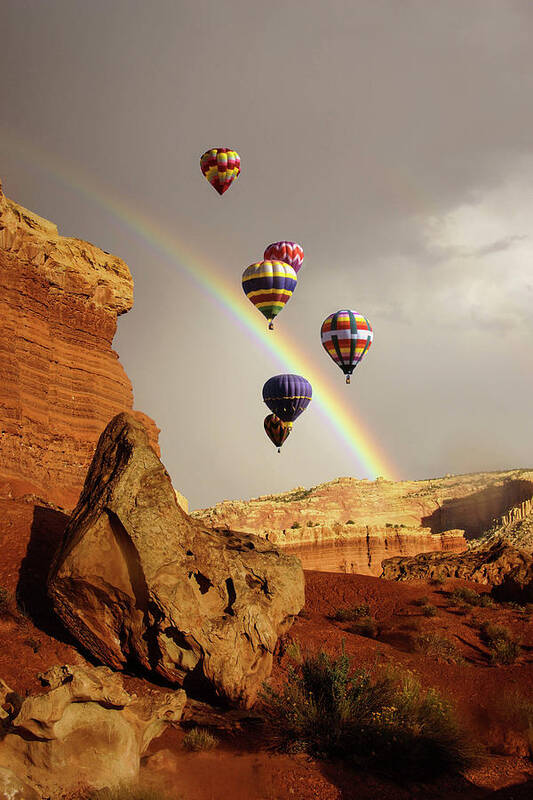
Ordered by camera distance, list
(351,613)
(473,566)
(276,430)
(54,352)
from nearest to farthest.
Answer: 1. (351,613)
2. (473,566)
3. (54,352)
4. (276,430)

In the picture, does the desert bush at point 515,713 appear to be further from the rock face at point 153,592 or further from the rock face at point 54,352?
the rock face at point 54,352

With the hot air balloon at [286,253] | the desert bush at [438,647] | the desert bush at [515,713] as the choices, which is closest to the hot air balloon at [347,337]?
the hot air balloon at [286,253]

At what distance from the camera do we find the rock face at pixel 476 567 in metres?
24.3

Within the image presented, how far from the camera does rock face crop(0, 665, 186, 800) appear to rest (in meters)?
7.54

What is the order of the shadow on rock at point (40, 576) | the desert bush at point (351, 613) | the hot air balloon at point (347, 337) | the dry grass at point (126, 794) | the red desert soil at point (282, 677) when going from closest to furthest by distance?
1. the dry grass at point (126, 794)
2. the red desert soil at point (282, 677)
3. the shadow on rock at point (40, 576)
4. the desert bush at point (351, 613)
5. the hot air balloon at point (347, 337)

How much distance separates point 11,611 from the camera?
38.9 ft

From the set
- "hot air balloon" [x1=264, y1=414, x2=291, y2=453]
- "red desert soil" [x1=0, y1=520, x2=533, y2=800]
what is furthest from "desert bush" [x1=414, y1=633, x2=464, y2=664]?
"hot air balloon" [x1=264, y1=414, x2=291, y2=453]

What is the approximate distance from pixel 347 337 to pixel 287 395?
7.76m

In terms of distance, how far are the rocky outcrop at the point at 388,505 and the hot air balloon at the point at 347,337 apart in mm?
41383

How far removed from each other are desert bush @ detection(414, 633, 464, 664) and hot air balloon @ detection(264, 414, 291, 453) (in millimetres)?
38308

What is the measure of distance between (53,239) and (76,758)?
3215cm

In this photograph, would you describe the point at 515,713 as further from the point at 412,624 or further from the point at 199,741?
the point at 412,624

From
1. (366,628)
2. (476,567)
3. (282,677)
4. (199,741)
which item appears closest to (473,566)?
(476,567)

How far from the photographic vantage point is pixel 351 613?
2034 centimetres
